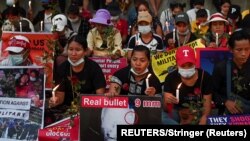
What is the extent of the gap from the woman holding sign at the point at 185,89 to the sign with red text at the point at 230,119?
0.65 m

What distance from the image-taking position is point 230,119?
257 inches

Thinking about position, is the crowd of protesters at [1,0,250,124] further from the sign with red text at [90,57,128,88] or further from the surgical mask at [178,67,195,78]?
the sign with red text at [90,57,128,88]

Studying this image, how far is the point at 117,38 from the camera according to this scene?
1045 centimetres

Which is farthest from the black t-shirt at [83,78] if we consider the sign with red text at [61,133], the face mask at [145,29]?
the face mask at [145,29]

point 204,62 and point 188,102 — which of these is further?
point 204,62

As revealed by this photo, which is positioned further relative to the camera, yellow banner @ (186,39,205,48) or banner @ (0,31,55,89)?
yellow banner @ (186,39,205,48)

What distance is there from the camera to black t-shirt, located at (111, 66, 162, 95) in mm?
7789

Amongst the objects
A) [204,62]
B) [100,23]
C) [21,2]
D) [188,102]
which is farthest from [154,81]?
[21,2]

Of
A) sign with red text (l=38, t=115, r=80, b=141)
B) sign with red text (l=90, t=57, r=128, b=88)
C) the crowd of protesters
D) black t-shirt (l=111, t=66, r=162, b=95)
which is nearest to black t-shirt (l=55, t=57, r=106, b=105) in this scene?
the crowd of protesters

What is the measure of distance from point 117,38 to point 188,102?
332 cm

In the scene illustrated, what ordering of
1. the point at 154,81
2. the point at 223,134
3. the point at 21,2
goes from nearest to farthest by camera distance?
1. the point at 223,134
2. the point at 154,81
3. the point at 21,2

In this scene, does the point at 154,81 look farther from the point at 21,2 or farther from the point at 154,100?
the point at 21,2

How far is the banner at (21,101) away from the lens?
23.4 feet

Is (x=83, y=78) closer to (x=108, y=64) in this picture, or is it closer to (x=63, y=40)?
(x=108, y=64)
